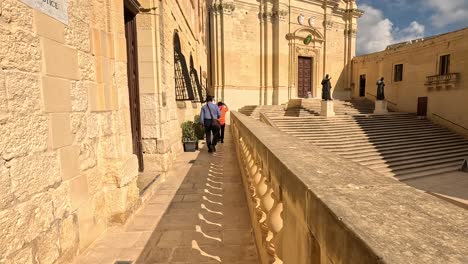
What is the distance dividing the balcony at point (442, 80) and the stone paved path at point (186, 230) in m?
19.4

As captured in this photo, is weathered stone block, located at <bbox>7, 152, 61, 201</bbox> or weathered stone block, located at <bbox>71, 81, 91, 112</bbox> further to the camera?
weathered stone block, located at <bbox>71, 81, 91, 112</bbox>

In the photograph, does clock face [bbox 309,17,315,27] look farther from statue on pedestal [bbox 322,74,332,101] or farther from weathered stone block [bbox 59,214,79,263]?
weathered stone block [bbox 59,214,79,263]

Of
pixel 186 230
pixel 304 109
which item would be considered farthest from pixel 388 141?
pixel 186 230

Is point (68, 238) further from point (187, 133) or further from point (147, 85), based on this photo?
point (187, 133)

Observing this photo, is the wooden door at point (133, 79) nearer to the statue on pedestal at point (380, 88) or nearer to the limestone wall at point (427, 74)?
the statue on pedestal at point (380, 88)

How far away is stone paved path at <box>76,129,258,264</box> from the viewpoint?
2508 mm

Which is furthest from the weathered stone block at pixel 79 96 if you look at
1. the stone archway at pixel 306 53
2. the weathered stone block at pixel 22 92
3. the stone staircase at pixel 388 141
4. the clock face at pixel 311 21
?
the clock face at pixel 311 21

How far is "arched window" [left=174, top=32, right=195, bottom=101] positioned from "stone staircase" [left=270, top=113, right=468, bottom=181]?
23.2 feet

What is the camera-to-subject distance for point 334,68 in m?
25.1

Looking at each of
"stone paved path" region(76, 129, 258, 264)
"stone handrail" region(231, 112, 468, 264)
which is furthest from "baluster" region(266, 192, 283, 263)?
"stone paved path" region(76, 129, 258, 264)

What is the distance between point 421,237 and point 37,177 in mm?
2342

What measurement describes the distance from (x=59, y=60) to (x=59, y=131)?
613mm

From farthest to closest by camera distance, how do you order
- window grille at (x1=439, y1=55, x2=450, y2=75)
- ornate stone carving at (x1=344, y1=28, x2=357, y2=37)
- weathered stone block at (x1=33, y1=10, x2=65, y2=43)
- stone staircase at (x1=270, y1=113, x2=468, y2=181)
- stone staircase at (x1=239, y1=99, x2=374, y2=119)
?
ornate stone carving at (x1=344, y1=28, x2=357, y2=37), stone staircase at (x1=239, y1=99, x2=374, y2=119), window grille at (x1=439, y1=55, x2=450, y2=75), stone staircase at (x1=270, y1=113, x2=468, y2=181), weathered stone block at (x1=33, y1=10, x2=65, y2=43)

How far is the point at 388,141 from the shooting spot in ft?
48.8
